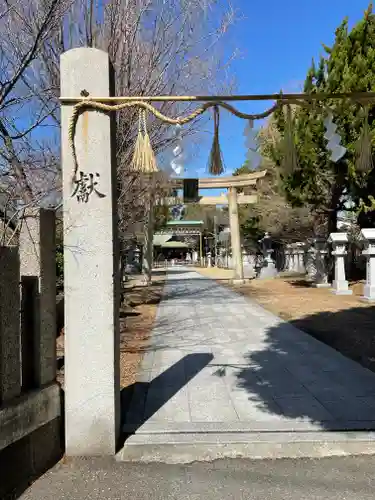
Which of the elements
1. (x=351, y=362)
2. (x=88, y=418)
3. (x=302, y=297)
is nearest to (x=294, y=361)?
(x=351, y=362)

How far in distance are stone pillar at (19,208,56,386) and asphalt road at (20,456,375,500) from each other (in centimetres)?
80

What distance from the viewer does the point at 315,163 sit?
53.3 ft

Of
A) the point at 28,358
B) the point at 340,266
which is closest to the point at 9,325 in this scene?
the point at 28,358

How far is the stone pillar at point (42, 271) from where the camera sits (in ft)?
11.5

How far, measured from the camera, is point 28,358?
362 cm

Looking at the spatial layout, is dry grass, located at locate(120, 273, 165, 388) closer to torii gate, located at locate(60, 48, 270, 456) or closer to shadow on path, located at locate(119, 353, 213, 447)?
shadow on path, located at locate(119, 353, 213, 447)

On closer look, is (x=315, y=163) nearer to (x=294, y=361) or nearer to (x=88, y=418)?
(x=294, y=361)

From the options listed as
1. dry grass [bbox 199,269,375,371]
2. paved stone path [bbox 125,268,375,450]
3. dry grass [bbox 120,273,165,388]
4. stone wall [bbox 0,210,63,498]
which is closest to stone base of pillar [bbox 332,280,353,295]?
dry grass [bbox 199,269,375,371]

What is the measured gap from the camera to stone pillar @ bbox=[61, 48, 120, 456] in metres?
3.70

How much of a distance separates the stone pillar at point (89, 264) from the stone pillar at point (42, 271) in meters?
0.13

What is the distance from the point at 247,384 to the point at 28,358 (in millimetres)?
3025

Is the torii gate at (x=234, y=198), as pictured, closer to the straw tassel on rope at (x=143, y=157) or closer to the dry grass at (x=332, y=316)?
the dry grass at (x=332, y=316)

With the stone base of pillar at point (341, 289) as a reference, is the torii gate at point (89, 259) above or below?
above

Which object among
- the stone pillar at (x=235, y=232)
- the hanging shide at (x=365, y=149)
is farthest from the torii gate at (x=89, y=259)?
the stone pillar at (x=235, y=232)
